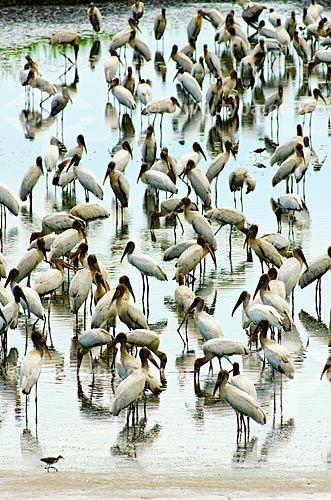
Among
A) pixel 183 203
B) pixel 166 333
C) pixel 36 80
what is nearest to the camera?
pixel 166 333

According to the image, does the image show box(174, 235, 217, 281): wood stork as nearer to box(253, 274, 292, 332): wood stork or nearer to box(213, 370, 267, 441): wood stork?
box(253, 274, 292, 332): wood stork

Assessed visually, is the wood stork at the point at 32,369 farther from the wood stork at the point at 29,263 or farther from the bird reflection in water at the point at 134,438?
the wood stork at the point at 29,263

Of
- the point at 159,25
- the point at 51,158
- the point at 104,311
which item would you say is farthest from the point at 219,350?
the point at 159,25

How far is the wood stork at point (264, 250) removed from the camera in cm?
1648

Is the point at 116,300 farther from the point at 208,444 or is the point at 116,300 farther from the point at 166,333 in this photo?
the point at 208,444

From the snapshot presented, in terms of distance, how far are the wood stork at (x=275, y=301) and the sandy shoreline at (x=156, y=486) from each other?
10.7 feet

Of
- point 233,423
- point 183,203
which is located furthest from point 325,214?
point 233,423

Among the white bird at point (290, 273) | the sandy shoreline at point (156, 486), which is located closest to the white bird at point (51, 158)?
the white bird at point (290, 273)

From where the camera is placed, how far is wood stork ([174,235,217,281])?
16062mm

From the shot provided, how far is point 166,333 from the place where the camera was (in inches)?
591

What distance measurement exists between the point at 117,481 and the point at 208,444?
124 cm

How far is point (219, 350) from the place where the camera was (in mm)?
13227

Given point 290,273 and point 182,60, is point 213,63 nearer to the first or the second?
point 182,60

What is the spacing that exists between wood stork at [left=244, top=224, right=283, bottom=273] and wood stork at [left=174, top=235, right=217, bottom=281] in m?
0.60
